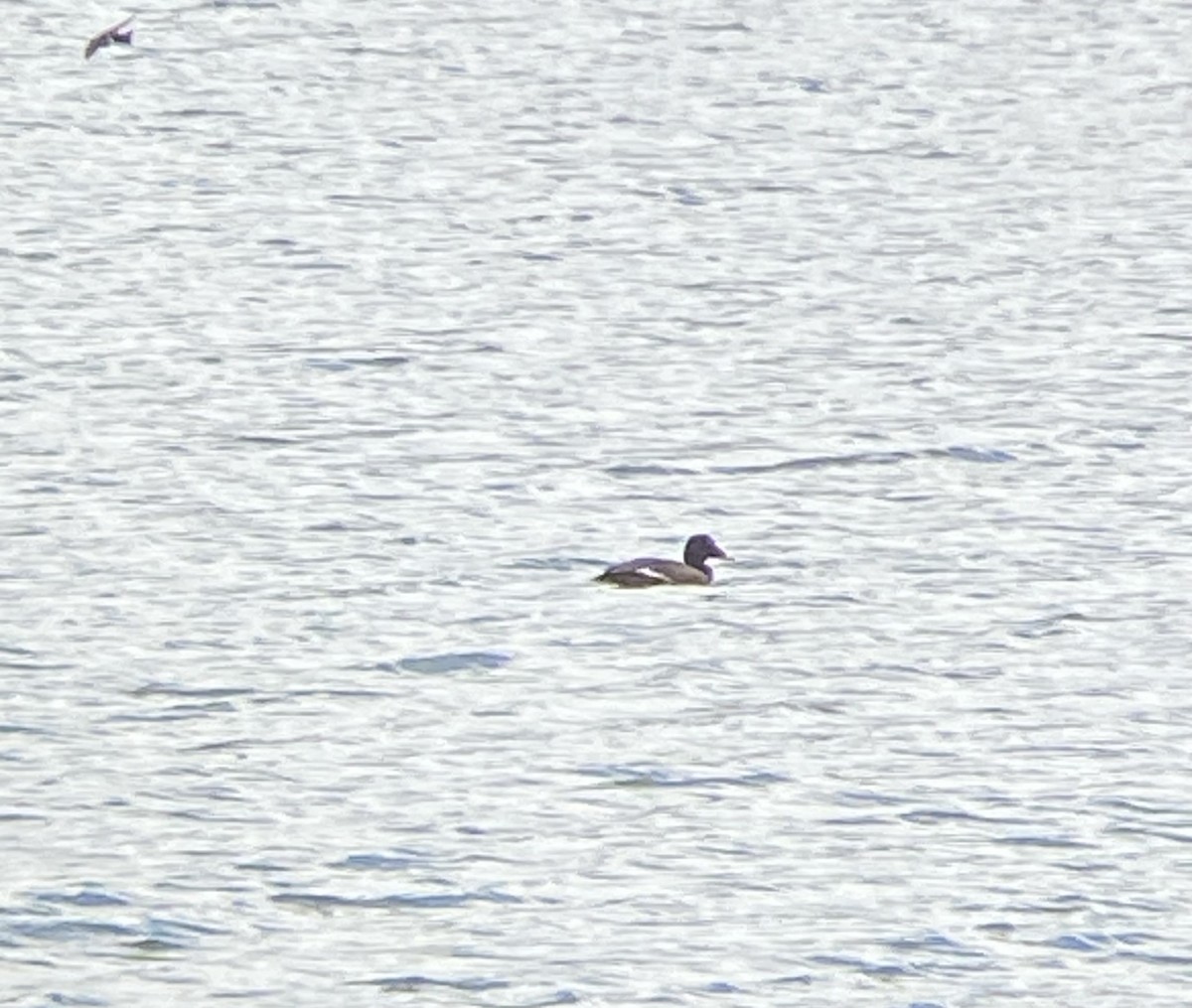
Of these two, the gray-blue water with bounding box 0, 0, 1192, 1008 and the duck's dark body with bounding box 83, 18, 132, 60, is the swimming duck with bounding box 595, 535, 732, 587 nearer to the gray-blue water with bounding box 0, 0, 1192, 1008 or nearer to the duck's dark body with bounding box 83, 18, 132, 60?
the gray-blue water with bounding box 0, 0, 1192, 1008

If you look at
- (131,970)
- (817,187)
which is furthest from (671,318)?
(131,970)

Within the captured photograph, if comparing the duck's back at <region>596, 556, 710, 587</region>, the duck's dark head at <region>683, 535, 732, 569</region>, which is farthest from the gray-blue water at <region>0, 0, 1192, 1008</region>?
the duck's dark head at <region>683, 535, 732, 569</region>

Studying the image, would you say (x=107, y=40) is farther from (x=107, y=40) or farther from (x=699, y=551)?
(x=699, y=551)

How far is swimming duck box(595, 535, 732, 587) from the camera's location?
16891mm

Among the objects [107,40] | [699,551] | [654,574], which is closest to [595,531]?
[699,551]

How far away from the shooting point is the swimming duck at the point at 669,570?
665 inches

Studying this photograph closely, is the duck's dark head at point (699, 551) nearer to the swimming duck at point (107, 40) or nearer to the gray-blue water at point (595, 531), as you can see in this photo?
the gray-blue water at point (595, 531)

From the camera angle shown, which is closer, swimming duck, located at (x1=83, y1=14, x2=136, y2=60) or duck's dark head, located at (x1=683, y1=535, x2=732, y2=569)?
duck's dark head, located at (x1=683, y1=535, x2=732, y2=569)

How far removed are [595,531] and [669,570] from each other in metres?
1.18

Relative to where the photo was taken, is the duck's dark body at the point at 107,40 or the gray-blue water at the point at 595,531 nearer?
the gray-blue water at the point at 595,531

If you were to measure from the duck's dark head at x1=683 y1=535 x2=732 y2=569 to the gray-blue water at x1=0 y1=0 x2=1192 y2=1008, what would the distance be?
263 millimetres

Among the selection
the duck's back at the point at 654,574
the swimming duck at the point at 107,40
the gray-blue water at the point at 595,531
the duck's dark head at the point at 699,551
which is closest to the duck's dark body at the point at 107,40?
the swimming duck at the point at 107,40

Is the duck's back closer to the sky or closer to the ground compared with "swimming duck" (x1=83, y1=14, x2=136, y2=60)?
closer to the ground

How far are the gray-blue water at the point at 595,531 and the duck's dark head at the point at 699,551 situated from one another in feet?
0.86
